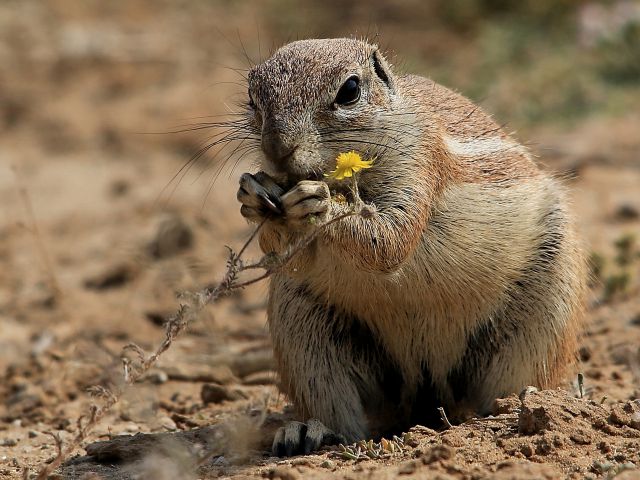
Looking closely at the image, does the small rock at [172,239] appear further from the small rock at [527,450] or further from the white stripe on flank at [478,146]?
the small rock at [527,450]

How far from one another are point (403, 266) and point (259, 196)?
84 cm

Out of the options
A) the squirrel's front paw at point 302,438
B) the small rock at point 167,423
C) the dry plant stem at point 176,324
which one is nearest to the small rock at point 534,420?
the squirrel's front paw at point 302,438

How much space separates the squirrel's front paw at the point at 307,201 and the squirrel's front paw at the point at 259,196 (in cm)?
5

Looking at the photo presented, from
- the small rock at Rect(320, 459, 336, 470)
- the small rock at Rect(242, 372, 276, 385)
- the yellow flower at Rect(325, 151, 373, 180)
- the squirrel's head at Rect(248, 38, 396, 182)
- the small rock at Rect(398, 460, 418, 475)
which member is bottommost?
the small rock at Rect(242, 372, 276, 385)

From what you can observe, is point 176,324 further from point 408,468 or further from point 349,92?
point 349,92

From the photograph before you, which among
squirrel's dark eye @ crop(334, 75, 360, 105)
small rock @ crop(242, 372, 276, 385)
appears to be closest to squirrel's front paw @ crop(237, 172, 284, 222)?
squirrel's dark eye @ crop(334, 75, 360, 105)

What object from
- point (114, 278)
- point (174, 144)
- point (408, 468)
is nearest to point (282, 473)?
point (408, 468)

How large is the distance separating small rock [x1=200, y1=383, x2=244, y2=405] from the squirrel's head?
162 cm

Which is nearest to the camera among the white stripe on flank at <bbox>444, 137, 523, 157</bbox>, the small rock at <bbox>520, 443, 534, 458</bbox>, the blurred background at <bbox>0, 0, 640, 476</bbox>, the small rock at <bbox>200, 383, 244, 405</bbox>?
the small rock at <bbox>520, 443, 534, 458</bbox>

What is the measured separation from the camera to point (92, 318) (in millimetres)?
7520

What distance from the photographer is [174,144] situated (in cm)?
1145

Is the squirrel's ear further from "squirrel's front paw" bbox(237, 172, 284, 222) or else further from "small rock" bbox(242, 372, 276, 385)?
"small rock" bbox(242, 372, 276, 385)

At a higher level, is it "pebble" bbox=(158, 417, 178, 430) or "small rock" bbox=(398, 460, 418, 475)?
A: "small rock" bbox=(398, 460, 418, 475)

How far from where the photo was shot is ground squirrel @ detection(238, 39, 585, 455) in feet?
14.8
